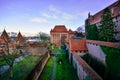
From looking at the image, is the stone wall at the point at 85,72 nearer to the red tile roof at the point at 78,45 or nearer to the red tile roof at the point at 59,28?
the red tile roof at the point at 78,45

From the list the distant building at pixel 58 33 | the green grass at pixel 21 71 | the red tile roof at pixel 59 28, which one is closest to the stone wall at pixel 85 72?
the green grass at pixel 21 71

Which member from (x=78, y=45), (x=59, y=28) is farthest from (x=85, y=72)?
(x=59, y=28)

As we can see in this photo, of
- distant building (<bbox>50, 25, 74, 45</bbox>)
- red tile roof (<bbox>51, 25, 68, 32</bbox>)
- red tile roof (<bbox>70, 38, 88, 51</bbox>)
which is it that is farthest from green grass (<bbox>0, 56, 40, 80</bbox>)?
red tile roof (<bbox>51, 25, 68, 32</bbox>)

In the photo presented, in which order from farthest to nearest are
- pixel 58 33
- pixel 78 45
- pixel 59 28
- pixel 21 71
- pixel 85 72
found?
pixel 58 33 < pixel 59 28 < pixel 78 45 < pixel 21 71 < pixel 85 72

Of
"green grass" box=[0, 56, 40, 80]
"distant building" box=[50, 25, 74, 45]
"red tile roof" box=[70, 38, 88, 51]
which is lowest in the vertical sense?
"green grass" box=[0, 56, 40, 80]

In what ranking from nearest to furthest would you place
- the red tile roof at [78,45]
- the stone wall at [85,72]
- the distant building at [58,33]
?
the stone wall at [85,72] → the red tile roof at [78,45] → the distant building at [58,33]

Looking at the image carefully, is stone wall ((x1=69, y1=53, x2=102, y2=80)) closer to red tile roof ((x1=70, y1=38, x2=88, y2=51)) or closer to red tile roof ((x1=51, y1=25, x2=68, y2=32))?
red tile roof ((x1=70, y1=38, x2=88, y2=51))

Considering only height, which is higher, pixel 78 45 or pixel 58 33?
pixel 58 33

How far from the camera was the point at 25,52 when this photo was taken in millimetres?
42875

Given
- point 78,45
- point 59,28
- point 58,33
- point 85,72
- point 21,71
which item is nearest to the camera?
point 85,72

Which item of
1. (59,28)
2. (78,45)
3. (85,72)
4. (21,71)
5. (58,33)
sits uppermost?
(59,28)

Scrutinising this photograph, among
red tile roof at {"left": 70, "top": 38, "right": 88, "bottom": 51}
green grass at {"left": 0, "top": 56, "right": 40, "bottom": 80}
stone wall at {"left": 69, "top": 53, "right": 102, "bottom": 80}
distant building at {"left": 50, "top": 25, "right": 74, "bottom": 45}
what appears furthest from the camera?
distant building at {"left": 50, "top": 25, "right": 74, "bottom": 45}

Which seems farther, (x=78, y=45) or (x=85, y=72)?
(x=78, y=45)

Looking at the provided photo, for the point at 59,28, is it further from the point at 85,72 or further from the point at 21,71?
the point at 85,72
